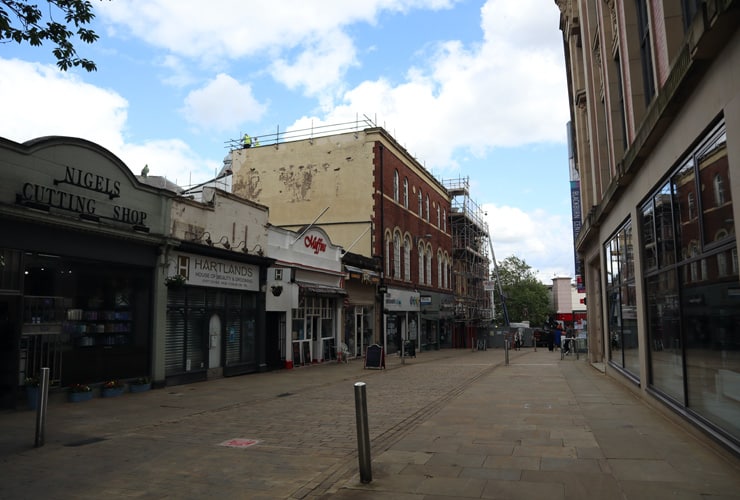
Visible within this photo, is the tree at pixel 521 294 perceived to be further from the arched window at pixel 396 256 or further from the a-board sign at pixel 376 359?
the a-board sign at pixel 376 359

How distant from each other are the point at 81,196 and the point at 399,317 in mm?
23123

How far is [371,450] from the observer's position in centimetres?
742

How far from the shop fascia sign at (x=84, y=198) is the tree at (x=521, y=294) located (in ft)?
235

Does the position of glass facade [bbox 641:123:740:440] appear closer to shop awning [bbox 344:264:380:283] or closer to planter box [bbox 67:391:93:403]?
planter box [bbox 67:391:93:403]

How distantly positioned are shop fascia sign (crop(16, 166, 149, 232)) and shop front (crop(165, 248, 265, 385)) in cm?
179

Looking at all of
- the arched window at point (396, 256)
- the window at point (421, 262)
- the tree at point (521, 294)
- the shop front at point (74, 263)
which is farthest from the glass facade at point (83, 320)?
the tree at point (521, 294)

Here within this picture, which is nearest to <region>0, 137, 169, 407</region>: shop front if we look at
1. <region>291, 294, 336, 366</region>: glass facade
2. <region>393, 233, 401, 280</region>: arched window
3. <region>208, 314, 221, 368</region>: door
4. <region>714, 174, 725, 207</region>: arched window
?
<region>208, 314, 221, 368</region>: door

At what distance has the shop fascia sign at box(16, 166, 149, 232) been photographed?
11445mm

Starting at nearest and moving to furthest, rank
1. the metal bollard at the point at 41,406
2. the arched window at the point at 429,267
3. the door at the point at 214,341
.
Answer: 1. the metal bollard at the point at 41,406
2. the door at the point at 214,341
3. the arched window at the point at 429,267

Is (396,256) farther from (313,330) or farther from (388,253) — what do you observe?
(313,330)

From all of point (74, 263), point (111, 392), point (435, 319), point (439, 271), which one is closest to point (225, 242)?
point (74, 263)

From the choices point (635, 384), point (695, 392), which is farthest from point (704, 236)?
point (635, 384)

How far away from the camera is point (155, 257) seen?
14602 mm

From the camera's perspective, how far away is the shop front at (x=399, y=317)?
101ft
